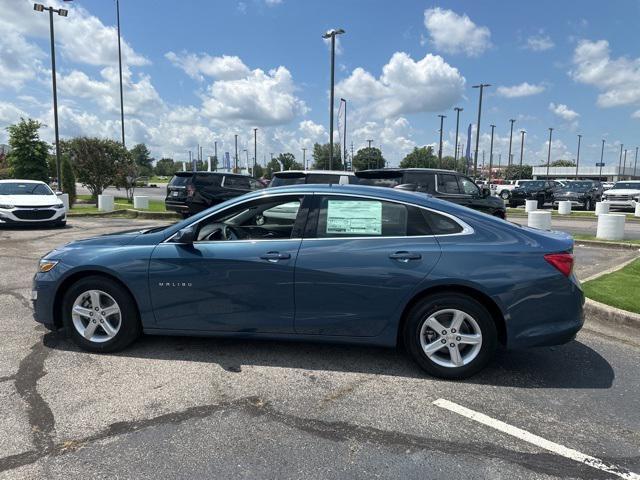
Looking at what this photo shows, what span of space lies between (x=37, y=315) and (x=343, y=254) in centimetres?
291

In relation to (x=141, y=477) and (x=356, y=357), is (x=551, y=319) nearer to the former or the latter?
(x=356, y=357)

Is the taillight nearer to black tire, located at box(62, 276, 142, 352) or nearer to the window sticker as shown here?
the window sticker

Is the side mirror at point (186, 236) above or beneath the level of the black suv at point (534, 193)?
beneath

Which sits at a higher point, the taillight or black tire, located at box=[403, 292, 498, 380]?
the taillight

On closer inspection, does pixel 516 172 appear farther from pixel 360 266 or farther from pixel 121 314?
pixel 121 314

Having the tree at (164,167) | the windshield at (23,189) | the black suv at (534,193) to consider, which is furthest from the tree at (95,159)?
the tree at (164,167)

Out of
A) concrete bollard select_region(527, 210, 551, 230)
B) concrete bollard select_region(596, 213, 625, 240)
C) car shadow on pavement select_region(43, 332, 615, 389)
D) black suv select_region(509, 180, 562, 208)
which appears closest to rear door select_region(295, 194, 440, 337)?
car shadow on pavement select_region(43, 332, 615, 389)

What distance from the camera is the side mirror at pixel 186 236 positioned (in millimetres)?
4215

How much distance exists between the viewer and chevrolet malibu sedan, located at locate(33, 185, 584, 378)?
3879 millimetres

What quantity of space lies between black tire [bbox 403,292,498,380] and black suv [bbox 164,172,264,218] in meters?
11.9

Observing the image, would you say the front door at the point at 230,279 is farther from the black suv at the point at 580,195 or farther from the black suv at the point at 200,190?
the black suv at the point at 580,195

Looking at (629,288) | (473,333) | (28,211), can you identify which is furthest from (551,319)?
(28,211)

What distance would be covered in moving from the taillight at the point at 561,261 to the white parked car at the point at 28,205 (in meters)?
13.7

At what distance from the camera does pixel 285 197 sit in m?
4.35
